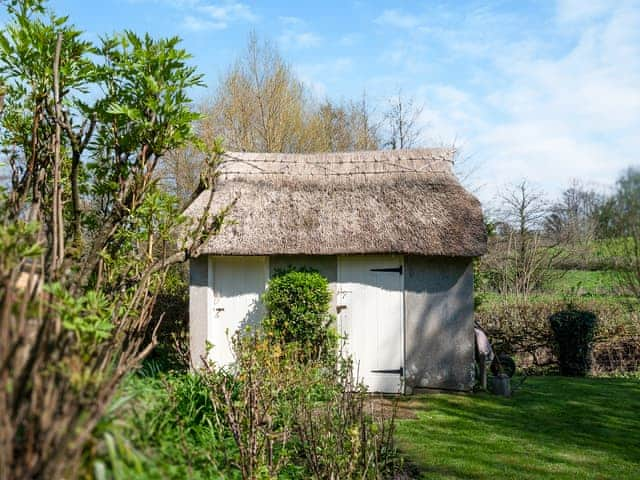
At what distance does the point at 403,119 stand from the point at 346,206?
13410 mm

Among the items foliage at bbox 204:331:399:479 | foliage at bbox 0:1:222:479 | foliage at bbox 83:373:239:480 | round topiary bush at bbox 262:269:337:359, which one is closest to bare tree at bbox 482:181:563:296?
round topiary bush at bbox 262:269:337:359

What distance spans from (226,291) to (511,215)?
10199mm

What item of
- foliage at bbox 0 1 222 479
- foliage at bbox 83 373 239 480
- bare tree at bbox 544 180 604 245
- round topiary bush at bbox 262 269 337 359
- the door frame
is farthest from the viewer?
bare tree at bbox 544 180 604 245

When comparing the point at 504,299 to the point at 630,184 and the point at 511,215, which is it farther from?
the point at 630,184

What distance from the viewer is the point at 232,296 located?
372 inches

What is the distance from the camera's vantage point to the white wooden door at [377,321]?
9.20 meters

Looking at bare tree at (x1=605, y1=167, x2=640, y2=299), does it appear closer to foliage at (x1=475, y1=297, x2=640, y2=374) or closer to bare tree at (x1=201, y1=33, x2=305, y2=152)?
foliage at (x1=475, y1=297, x2=640, y2=374)

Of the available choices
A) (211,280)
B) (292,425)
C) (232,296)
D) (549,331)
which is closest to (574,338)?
(549,331)

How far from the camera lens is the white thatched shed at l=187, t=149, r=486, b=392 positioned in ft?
29.8

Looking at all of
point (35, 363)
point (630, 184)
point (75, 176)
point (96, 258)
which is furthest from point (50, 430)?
point (630, 184)

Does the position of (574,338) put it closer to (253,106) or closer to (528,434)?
(528,434)

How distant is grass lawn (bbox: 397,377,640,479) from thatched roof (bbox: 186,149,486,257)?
2.29 metres

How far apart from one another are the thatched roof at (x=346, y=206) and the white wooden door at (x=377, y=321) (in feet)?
1.50

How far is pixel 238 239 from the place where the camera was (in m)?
9.14
